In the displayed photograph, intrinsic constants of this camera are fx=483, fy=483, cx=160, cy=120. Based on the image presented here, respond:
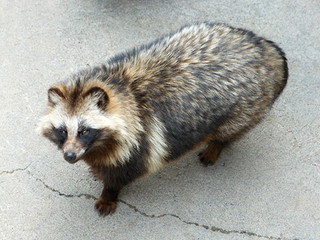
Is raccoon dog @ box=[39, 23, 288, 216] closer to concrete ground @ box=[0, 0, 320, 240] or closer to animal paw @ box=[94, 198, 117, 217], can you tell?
animal paw @ box=[94, 198, 117, 217]

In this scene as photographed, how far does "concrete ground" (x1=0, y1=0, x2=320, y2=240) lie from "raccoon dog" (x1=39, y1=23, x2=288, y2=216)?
1.28ft

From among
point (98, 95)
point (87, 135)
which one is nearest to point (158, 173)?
point (87, 135)

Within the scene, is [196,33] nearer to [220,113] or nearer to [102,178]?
[220,113]

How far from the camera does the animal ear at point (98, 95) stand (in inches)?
126

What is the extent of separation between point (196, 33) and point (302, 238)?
72.4 inches

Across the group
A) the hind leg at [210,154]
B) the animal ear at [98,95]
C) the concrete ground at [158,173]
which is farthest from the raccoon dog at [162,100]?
the concrete ground at [158,173]

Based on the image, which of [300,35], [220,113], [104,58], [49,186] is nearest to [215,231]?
[220,113]

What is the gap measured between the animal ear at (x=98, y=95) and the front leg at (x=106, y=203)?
0.96m

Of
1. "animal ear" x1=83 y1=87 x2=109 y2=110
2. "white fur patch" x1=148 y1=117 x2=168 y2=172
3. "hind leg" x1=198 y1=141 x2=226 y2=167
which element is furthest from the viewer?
"hind leg" x1=198 y1=141 x2=226 y2=167

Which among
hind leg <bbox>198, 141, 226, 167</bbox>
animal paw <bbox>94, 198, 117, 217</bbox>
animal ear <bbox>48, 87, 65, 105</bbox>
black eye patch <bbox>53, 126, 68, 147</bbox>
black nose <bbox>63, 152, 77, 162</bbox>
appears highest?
animal ear <bbox>48, 87, 65, 105</bbox>

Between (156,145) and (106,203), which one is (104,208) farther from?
(156,145)

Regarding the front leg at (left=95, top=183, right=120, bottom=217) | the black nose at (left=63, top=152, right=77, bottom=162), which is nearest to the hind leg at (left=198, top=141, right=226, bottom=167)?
the front leg at (left=95, top=183, right=120, bottom=217)

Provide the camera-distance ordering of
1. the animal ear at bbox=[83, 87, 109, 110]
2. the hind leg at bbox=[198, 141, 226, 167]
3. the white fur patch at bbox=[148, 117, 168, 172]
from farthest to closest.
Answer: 1. the hind leg at bbox=[198, 141, 226, 167]
2. the white fur patch at bbox=[148, 117, 168, 172]
3. the animal ear at bbox=[83, 87, 109, 110]

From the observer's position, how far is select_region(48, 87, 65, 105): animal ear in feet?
10.8
